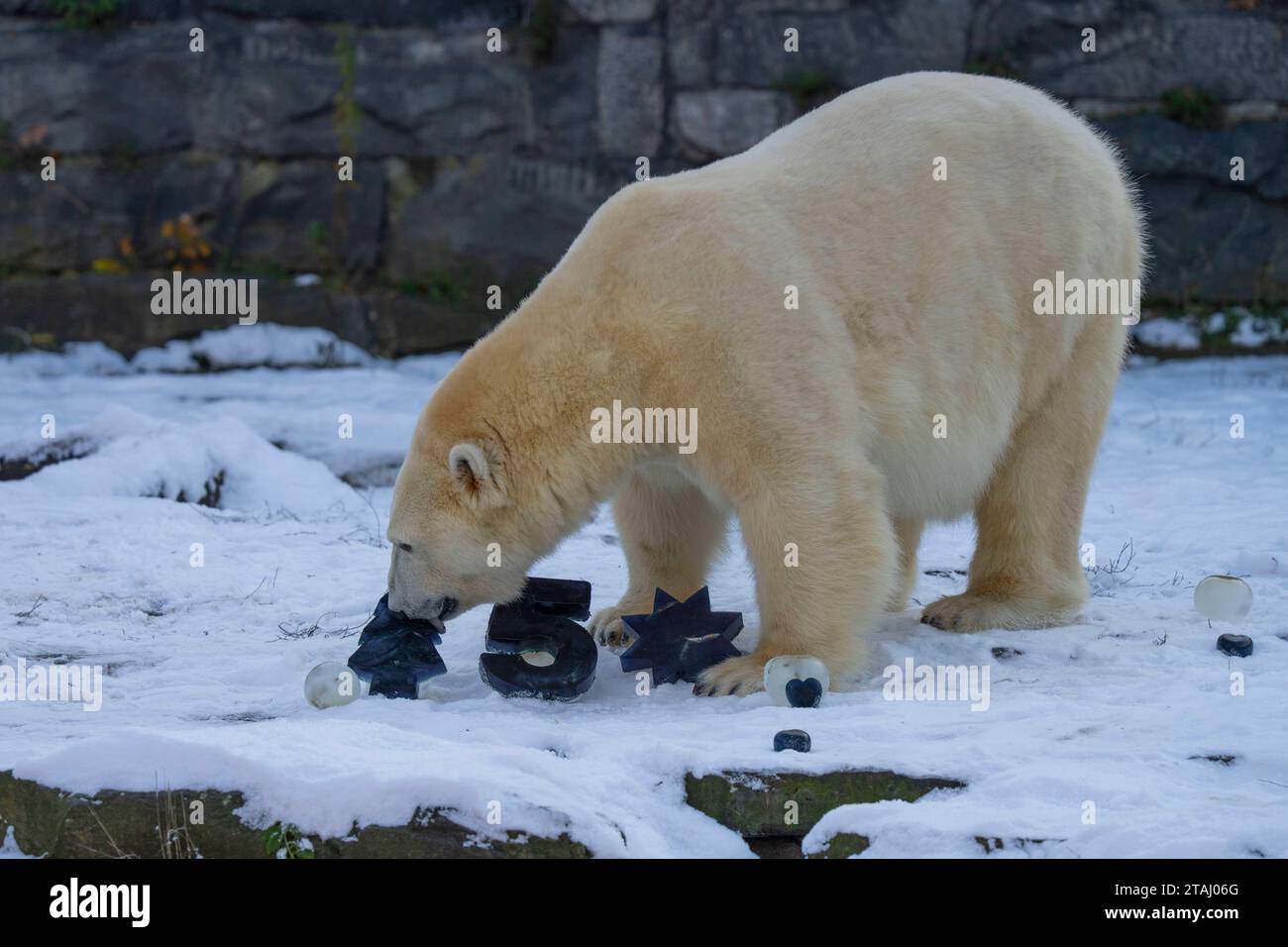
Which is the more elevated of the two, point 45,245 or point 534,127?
point 534,127

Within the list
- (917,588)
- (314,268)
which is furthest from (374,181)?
(917,588)

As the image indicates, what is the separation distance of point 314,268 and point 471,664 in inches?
251

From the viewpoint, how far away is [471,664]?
428cm

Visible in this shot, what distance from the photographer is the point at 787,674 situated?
3723mm

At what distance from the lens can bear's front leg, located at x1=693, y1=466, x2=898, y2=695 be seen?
3.83m

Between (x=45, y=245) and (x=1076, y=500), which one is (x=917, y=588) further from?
(x=45, y=245)

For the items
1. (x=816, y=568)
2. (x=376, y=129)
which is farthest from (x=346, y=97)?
(x=816, y=568)

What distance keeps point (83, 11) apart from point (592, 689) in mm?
7950

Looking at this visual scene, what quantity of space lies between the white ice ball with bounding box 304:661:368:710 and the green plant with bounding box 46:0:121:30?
305 inches

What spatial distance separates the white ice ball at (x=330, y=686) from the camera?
3738 mm

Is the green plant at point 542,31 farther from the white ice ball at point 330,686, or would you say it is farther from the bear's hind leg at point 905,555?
the white ice ball at point 330,686

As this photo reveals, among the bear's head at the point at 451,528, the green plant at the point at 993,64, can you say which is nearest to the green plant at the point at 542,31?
the green plant at the point at 993,64

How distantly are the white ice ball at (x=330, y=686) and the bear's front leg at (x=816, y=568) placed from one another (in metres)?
0.94
